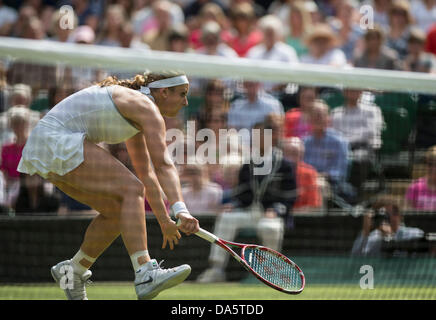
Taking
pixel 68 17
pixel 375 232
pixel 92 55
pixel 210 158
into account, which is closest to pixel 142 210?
pixel 92 55

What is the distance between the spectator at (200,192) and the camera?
795 centimetres

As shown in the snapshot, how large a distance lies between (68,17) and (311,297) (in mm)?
6309

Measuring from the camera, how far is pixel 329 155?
8.06 meters

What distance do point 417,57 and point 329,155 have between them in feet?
7.29

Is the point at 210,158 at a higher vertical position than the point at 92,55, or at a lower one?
lower

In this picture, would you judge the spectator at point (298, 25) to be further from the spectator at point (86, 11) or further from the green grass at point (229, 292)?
the green grass at point (229, 292)

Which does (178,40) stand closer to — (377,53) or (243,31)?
(243,31)

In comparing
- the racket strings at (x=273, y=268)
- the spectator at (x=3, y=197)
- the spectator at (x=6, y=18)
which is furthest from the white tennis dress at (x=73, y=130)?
the spectator at (x=6, y=18)

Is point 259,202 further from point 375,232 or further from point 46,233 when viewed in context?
point 46,233

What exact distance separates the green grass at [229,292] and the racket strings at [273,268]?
918mm

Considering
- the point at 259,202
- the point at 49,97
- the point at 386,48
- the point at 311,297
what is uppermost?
the point at 386,48

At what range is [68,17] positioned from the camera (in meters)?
11.4

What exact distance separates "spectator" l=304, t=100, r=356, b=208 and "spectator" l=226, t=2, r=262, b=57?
2780 millimetres

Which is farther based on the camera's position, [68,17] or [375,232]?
[68,17]
